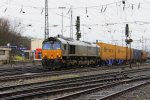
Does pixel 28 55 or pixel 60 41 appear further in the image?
pixel 28 55

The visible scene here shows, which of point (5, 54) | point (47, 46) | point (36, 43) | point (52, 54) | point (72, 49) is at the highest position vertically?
point (36, 43)

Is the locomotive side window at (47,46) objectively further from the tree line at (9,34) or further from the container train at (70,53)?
the tree line at (9,34)

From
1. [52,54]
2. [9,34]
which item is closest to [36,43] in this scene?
[9,34]

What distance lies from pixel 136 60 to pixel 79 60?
1283 inches

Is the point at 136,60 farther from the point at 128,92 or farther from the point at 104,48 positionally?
the point at 128,92

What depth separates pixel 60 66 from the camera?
34.9m

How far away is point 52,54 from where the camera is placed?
116 ft

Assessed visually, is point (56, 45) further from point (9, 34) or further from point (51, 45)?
point (9, 34)

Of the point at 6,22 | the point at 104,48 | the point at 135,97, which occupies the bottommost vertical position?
the point at 135,97

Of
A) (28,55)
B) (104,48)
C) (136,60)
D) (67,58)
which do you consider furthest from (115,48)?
(28,55)

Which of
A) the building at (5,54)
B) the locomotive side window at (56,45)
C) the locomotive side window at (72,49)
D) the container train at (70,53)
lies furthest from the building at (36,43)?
the locomotive side window at (56,45)

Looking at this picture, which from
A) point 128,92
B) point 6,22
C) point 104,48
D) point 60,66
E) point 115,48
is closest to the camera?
point 128,92

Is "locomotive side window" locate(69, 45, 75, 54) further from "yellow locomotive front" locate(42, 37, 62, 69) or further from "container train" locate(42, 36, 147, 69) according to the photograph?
"yellow locomotive front" locate(42, 37, 62, 69)

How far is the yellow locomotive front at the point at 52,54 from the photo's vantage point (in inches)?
1366
